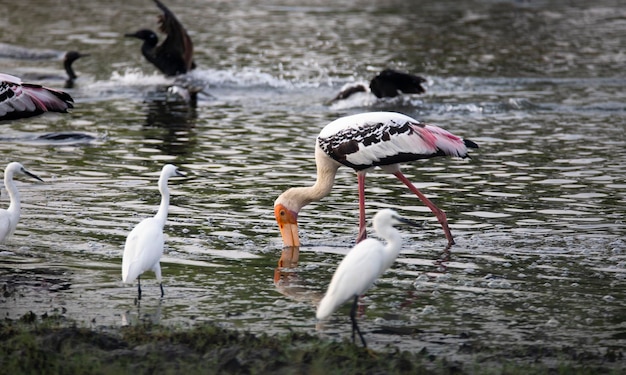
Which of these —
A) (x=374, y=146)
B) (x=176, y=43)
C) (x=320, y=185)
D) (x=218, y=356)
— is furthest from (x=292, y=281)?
(x=176, y=43)

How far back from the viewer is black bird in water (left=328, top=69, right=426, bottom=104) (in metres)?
17.5

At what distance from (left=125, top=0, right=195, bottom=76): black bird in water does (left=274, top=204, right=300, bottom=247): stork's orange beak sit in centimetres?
1292

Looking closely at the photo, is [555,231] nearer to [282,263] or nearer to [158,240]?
[282,263]

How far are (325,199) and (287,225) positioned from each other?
7.41ft

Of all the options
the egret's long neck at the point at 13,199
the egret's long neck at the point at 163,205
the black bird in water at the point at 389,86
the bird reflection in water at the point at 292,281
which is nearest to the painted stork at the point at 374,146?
the bird reflection in water at the point at 292,281

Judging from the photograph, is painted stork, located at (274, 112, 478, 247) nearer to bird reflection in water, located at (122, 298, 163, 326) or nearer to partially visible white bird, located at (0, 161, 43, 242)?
partially visible white bird, located at (0, 161, 43, 242)

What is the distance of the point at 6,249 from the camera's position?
1014 centimetres

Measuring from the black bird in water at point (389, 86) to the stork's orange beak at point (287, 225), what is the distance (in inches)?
260

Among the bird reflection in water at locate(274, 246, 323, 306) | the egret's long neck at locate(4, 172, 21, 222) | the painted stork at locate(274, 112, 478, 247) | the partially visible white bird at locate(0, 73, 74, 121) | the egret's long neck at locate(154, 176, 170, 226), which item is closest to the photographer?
the bird reflection in water at locate(274, 246, 323, 306)

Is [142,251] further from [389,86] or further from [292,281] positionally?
[389,86]

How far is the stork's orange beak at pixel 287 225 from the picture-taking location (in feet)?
34.4

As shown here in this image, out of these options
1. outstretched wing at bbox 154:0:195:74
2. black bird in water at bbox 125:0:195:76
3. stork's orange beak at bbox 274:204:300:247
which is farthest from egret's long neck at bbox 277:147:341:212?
black bird in water at bbox 125:0:195:76

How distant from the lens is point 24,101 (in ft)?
39.3

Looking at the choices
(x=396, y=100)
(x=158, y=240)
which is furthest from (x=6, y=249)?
(x=396, y=100)
